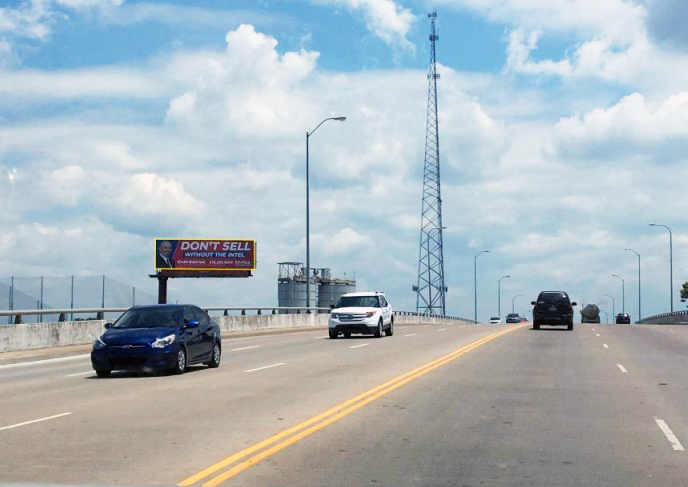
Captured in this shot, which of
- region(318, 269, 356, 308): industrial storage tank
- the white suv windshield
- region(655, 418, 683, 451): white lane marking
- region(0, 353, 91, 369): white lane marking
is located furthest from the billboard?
region(655, 418, 683, 451): white lane marking

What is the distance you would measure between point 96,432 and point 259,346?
20035 millimetres

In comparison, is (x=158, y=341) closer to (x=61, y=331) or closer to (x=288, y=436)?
(x=288, y=436)

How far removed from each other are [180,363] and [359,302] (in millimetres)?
19036

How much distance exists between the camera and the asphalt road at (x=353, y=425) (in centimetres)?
889

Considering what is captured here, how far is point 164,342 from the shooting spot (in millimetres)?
19812

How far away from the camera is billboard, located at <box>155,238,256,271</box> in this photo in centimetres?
8188

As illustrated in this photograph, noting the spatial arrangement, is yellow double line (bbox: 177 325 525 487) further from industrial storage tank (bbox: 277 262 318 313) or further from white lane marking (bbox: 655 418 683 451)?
industrial storage tank (bbox: 277 262 318 313)

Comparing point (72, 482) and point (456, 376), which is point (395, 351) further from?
point (72, 482)

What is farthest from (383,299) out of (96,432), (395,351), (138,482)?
(138,482)

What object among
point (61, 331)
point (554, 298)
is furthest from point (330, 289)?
point (61, 331)

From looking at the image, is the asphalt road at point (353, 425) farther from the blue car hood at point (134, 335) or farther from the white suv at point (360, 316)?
the white suv at point (360, 316)

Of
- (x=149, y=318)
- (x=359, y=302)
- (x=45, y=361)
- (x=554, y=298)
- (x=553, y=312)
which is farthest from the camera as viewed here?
(x=554, y=298)

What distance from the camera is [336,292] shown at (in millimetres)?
109125

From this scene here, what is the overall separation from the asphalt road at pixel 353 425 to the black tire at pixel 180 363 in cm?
26
